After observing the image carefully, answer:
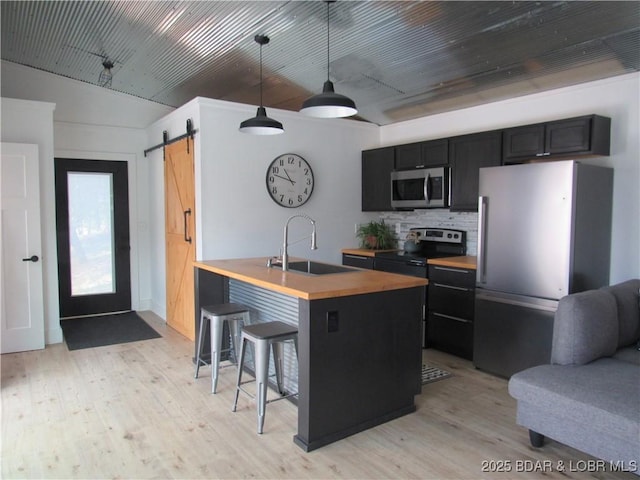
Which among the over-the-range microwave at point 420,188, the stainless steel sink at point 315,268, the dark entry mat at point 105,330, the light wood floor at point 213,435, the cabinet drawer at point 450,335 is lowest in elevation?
the light wood floor at point 213,435

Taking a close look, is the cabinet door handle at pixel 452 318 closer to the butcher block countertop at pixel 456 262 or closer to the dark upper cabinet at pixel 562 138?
the butcher block countertop at pixel 456 262

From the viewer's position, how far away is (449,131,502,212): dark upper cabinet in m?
4.21

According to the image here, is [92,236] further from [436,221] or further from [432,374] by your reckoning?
[432,374]

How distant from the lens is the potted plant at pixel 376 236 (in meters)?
5.46

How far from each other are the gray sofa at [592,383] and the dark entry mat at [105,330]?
151 inches

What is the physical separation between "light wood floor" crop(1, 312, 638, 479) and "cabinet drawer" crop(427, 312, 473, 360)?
322mm

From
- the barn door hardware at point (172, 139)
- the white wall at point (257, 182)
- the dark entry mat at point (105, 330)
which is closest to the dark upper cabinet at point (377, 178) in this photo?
the white wall at point (257, 182)

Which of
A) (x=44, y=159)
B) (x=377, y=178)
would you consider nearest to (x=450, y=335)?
(x=377, y=178)

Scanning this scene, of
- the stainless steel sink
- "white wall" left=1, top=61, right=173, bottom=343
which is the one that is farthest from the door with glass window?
the stainless steel sink

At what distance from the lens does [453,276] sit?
4176 millimetres

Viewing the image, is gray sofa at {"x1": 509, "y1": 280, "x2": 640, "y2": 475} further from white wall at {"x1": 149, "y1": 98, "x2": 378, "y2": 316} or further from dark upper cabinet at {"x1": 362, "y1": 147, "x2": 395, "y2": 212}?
white wall at {"x1": 149, "y1": 98, "x2": 378, "y2": 316}

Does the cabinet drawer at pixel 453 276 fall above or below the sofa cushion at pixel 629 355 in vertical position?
above

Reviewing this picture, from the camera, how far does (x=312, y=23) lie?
3539 millimetres

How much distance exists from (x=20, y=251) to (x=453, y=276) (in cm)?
409
